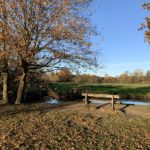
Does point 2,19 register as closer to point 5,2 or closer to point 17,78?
point 5,2

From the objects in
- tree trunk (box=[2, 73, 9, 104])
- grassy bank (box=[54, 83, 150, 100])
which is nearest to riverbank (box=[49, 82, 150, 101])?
grassy bank (box=[54, 83, 150, 100])

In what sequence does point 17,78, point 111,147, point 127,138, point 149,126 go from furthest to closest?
point 17,78
point 149,126
point 127,138
point 111,147

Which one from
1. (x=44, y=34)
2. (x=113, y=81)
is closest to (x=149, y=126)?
(x=44, y=34)

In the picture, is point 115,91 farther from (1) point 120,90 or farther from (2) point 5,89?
(2) point 5,89

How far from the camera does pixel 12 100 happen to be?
22.2m

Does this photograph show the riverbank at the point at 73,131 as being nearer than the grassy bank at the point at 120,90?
Yes

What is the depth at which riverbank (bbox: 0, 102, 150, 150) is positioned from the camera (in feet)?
31.2

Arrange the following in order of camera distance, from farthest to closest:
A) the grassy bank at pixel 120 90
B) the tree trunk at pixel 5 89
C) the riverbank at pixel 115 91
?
the grassy bank at pixel 120 90
the riverbank at pixel 115 91
the tree trunk at pixel 5 89

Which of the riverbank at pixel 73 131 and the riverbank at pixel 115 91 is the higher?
the riverbank at pixel 115 91

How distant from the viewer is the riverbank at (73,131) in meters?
9.51

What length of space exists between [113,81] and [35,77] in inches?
2684

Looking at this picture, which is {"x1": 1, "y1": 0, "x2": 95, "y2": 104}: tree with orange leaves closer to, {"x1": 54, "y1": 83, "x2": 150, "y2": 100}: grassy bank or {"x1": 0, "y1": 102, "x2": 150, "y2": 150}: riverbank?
{"x1": 0, "y1": 102, "x2": 150, "y2": 150}: riverbank

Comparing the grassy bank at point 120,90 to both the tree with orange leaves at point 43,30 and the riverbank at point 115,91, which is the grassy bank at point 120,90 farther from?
the tree with orange leaves at point 43,30

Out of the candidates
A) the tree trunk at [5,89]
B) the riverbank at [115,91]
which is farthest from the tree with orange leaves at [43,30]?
the riverbank at [115,91]
